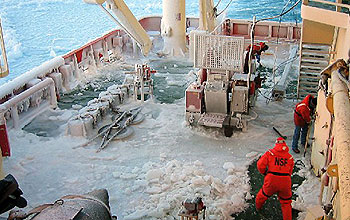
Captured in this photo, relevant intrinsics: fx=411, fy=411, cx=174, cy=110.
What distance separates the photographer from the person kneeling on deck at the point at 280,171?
5867 mm

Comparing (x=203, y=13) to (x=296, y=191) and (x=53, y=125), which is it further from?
(x=296, y=191)

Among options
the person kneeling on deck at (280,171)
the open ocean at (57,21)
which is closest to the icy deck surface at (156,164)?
the person kneeling on deck at (280,171)

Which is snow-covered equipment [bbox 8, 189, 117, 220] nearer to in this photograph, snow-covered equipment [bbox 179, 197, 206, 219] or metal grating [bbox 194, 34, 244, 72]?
snow-covered equipment [bbox 179, 197, 206, 219]

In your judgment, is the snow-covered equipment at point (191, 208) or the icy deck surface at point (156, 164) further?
the icy deck surface at point (156, 164)

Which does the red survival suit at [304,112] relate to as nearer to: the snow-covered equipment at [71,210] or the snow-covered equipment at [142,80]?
the snow-covered equipment at [142,80]

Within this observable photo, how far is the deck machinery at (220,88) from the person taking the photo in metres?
8.98

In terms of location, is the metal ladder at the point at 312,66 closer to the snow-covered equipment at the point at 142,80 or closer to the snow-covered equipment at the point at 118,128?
the snow-covered equipment at the point at 142,80

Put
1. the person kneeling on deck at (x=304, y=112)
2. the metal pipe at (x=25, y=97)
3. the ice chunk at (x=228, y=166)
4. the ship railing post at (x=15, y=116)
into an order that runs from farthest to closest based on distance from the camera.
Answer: the ship railing post at (x=15, y=116), the metal pipe at (x=25, y=97), the person kneeling on deck at (x=304, y=112), the ice chunk at (x=228, y=166)

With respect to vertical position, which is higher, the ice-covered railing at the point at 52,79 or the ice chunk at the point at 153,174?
the ice-covered railing at the point at 52,79

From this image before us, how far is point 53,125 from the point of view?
9977 mm

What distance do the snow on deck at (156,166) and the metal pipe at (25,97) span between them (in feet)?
1.47

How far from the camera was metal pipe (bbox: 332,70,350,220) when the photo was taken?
2.36 m

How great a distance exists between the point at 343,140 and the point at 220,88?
6.26 m

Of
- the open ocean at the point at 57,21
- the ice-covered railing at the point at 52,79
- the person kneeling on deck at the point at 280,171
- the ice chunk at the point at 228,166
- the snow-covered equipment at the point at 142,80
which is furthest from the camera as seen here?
the open ocean at the point at 57,21
